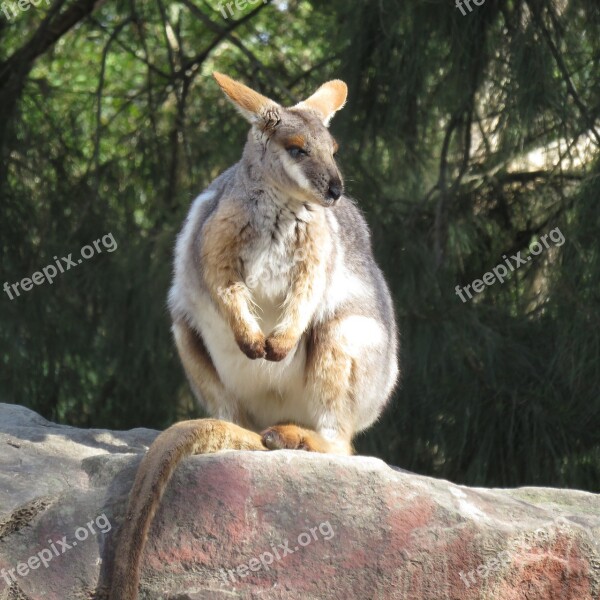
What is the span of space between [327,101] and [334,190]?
560 mm

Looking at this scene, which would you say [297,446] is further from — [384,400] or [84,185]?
[84,185]

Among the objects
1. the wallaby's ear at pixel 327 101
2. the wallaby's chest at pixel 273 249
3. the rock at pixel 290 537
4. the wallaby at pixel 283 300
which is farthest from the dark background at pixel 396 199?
the rock at pixel 290 537

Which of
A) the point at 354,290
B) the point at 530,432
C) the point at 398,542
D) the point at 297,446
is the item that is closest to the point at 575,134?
the point at 530,432

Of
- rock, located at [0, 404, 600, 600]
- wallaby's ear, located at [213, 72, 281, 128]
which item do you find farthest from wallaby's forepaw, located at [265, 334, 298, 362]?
wallaby's ear, located at [213, 72, 281, 128]

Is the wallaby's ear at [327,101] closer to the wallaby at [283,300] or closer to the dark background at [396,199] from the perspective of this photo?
the wallaby at [283,300]

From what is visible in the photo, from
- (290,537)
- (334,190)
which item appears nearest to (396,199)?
(334,190)

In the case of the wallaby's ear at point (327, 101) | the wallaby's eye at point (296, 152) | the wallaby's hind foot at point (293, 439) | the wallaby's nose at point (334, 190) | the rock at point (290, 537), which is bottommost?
the rock at point (290, 537)

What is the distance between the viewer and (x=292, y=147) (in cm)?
370

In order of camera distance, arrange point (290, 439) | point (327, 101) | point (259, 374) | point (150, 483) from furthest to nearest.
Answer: point (327, 101) < point (259, 374) < point (290, 439) < point (150, 483)

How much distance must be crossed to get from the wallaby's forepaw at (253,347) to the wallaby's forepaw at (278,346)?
20 mm

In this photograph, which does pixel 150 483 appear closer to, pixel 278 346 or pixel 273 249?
pixel 278 346

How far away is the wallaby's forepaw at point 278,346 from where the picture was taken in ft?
11.9

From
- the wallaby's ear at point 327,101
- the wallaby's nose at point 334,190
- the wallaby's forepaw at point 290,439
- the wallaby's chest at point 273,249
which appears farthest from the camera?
the wallaby's ear at point 327,101

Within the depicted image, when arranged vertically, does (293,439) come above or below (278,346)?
below
